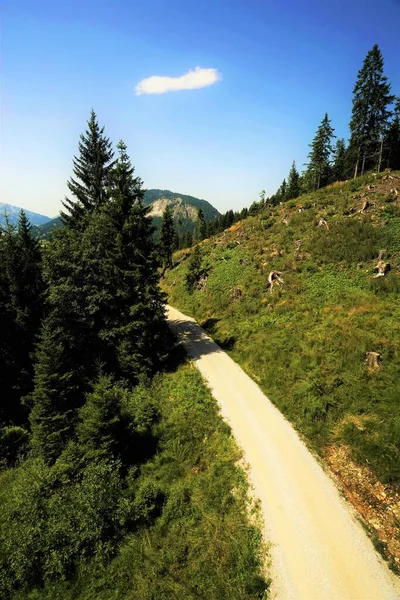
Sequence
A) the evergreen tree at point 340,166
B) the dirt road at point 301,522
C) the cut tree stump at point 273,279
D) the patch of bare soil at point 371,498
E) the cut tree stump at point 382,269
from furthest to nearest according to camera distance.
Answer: the evergreen tree at point 340,166 < the cut tree stump at point 273,279 < the cut tree stump at point 382,269 < the patch of bare soil at point 371,498 < the dirt road at point 301,522

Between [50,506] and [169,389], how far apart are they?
864cm

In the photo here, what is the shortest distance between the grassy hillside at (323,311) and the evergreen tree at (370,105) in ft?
31.3

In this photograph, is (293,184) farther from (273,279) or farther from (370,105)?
(273,279)

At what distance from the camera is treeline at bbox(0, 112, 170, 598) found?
34.8ft

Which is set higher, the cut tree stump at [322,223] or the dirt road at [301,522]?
the cut tree stump at [322,223]

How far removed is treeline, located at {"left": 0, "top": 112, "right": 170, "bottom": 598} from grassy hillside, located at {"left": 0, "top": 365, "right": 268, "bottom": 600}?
66 mm

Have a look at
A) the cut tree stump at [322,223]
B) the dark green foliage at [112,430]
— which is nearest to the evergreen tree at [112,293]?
the dark green foliage at [112,430]

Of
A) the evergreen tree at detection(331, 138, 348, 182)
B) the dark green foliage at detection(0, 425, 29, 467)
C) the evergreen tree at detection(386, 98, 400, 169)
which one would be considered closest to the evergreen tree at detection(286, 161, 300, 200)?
the evergreen tree at detection(331, 138, 348, 182)

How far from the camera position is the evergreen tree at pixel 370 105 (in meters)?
44.3

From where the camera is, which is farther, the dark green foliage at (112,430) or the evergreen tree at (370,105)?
the evergreen tree at (370,105)

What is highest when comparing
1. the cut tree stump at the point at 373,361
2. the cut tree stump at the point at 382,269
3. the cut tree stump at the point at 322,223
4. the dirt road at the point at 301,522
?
the cut tree stump at the point at 322,223

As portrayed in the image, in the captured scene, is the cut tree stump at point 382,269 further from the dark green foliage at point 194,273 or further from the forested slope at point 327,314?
the dark green foliage at point 194,273

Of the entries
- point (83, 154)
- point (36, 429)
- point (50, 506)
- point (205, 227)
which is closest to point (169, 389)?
point (36, 429)

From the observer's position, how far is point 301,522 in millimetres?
10375
